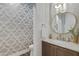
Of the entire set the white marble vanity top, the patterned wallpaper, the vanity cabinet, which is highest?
the patterned wallpaper

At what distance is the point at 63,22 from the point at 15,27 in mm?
552

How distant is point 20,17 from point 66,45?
600 mm

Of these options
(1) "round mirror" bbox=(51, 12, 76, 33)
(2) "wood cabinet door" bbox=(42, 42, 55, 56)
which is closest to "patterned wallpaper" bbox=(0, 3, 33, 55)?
(2) "wood cabinet door" bbox=(42, 42, 55, 56)

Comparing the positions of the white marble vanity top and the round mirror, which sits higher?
the round mirror

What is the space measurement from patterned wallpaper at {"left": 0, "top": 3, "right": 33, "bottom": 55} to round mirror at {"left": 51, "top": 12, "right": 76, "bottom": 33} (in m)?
0.27

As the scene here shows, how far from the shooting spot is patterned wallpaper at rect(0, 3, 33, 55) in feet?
4.99

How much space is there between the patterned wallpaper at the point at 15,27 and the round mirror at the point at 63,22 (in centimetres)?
27

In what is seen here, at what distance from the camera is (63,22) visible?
61.2 inches

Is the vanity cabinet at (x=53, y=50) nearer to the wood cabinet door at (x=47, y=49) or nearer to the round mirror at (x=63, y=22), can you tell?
the wood cabinet door at (x=47, y=49)

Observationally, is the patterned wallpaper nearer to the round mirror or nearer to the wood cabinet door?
the wood cabinet door

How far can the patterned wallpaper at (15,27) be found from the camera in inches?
59.9

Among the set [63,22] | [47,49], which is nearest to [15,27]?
[47,49]

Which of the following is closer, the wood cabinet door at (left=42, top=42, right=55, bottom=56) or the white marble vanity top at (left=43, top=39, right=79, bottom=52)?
the white marble vanity top at (left=43, top=39, right=79, bottom=52)

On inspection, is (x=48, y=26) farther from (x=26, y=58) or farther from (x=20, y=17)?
(x=26, y=58)
